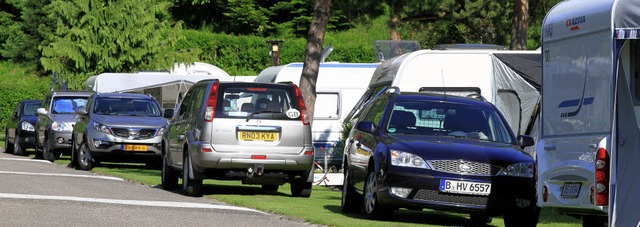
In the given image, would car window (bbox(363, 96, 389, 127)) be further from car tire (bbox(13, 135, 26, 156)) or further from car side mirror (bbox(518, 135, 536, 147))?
car tire (bbox(13, 135, 26, 156))

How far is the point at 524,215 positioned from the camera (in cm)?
1412

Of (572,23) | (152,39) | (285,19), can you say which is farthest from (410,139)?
(285,19)

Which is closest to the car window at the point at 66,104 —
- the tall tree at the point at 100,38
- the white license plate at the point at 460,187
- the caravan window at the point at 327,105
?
the caravan window at the point at 327,105

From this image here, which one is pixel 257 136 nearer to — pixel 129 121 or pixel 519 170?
pixel 519 170

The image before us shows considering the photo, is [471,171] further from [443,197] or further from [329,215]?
[329,215]

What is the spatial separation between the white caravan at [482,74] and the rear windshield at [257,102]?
472cm

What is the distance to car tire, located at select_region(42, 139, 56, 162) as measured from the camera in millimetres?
30047

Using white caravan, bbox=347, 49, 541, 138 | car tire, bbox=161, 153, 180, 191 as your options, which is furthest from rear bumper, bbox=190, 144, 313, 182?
white caravan, bbox=347, 49, 541, 138

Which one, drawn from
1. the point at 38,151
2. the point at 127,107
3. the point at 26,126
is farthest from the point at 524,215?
the point at 26,126

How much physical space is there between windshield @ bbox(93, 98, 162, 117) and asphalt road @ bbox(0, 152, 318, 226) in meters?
5.74

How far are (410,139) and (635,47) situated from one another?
4.10 metres

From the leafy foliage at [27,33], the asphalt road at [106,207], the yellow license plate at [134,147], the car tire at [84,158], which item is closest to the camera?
the asphalt road at [106,207]

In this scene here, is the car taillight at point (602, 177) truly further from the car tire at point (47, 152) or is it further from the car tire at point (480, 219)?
the car tire at point (47, 152)

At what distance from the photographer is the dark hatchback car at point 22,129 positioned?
33856 millimetres
